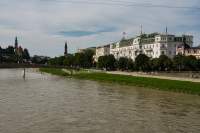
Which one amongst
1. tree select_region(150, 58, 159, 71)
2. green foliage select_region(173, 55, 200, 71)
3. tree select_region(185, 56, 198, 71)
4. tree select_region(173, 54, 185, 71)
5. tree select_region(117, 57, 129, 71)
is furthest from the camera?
tree select_region(117, 57, 129, 71)

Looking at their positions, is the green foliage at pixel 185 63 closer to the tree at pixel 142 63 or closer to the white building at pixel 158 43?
the tree at pixel 142 63

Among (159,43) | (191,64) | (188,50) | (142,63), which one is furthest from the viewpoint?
(188,50)

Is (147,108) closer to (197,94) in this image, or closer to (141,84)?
(197,94)

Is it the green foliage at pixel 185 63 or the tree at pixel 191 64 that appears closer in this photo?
the green foliage at pixel 185 63

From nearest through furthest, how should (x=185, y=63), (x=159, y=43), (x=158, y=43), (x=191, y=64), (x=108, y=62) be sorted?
(x=185, y=63)
(x=191, y=64)
(x=108, y=62)
(x=159, y=43)
(x=158, y=43)

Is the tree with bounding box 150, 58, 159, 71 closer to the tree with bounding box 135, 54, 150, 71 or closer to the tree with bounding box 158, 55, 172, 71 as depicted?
the tree with bounding box 158, 55, 172, 71

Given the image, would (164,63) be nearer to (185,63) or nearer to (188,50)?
(185,63)

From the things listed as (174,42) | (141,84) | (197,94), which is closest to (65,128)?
(197,94)

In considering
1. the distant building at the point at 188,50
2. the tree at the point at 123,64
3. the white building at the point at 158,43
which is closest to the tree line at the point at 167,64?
the tree at the point at 123,64

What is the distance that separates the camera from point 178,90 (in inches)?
2185

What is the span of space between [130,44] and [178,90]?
13988 centimetres

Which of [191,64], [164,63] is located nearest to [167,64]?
[164,63]

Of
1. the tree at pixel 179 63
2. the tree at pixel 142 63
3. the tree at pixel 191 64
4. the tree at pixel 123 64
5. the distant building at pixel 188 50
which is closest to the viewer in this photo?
the tree at pixel 179 63

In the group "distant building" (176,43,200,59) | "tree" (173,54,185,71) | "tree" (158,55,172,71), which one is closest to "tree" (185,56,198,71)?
"tree" (173,54,185,71)
